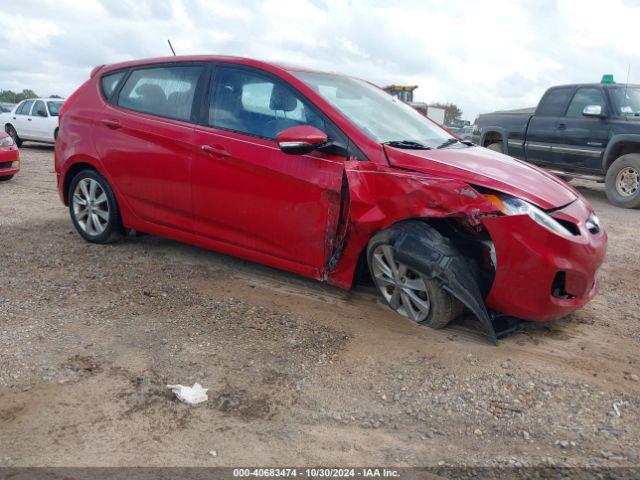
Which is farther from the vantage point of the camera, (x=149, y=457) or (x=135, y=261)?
(x=135, y=261)

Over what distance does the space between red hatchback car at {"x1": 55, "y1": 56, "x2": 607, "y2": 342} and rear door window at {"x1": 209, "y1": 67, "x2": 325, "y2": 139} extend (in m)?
0.01

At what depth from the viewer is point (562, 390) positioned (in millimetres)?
3025

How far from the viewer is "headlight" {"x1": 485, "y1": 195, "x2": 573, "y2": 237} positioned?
3.27 m

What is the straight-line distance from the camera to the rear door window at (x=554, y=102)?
9930mm

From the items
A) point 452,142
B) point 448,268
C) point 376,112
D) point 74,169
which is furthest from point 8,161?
point 448,268

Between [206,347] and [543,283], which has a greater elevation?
[543,283]

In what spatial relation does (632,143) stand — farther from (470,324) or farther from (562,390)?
(562,390)

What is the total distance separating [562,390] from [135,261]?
3.56 meters

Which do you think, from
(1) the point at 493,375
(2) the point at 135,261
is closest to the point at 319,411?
(1) the point at 493,375

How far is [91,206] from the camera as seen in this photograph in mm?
5348

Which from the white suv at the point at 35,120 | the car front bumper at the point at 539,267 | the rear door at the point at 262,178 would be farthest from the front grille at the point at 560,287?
the white suv at the point at 35,120

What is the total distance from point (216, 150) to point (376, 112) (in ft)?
4.00

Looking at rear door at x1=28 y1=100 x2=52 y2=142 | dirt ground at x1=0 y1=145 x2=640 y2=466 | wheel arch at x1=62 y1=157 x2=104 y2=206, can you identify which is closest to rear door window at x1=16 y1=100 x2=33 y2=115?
rear door at x1=28 y1=100 x2=52 y2=142

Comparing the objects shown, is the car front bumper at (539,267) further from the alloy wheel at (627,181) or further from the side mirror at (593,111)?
the side mirror at (593,111)
